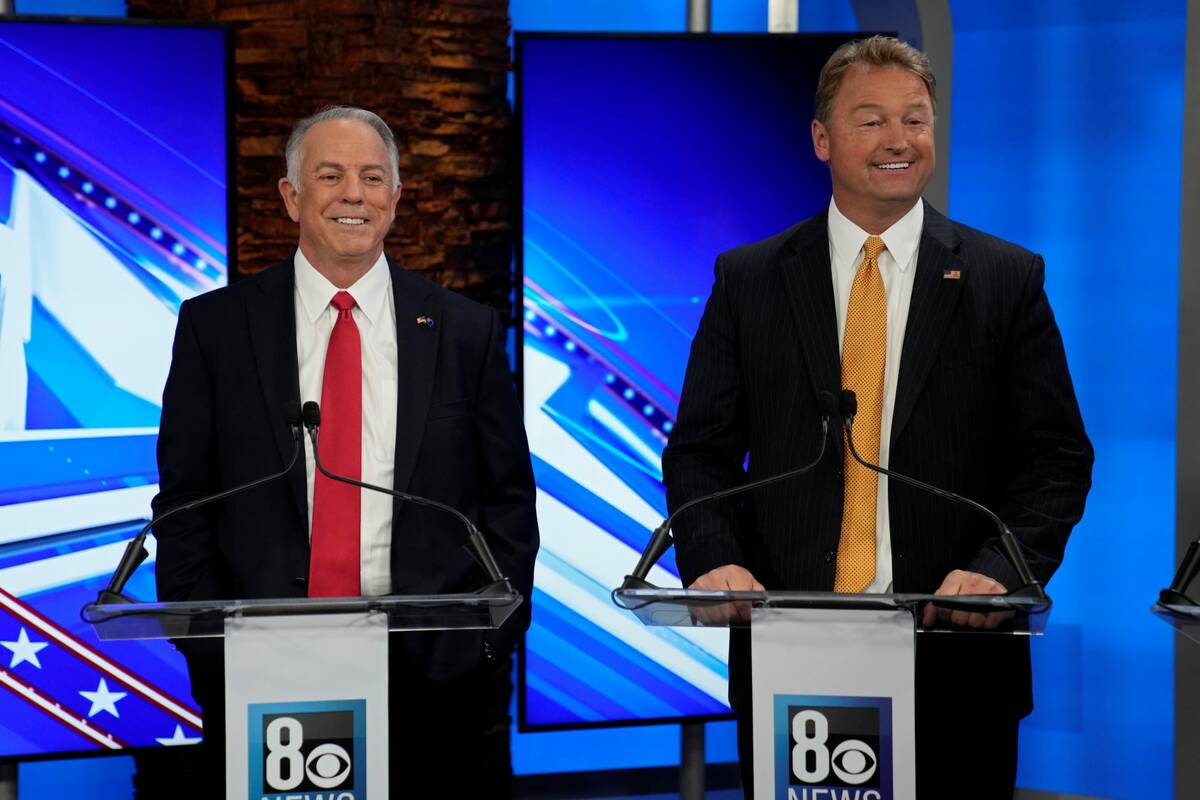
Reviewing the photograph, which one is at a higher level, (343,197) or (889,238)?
(343,197)

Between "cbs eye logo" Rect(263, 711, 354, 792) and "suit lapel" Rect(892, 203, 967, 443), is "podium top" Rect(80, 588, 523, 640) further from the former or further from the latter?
"suit lapel" Rect(892, 203, 967, 443)

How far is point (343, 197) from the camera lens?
2967 mm

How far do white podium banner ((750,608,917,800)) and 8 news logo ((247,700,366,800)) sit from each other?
0.61 m

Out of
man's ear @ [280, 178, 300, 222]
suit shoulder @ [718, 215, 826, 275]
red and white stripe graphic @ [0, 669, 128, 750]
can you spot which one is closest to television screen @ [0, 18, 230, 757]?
red and white stripe graphic @ [0, 669, 128, 750]

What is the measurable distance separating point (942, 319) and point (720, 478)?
52 centimetres

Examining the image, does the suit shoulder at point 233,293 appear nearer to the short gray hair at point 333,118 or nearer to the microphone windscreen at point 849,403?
the short gray hair at point 333,118

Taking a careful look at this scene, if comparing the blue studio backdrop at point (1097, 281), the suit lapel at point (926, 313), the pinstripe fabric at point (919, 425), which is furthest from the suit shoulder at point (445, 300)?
the blue studio backdrop at point (1097, 281)

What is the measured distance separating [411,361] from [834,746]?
1.25 meters

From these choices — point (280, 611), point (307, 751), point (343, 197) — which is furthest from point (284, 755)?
point (343, 197)

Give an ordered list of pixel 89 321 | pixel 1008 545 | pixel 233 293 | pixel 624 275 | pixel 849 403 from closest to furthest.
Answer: pixel 1008 545, pixel 849 403, pixel 233 293, pixel 89 321, pixel 624 275

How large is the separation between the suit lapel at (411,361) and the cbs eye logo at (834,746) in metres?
1.05

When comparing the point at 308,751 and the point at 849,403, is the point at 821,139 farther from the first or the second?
the point at 308,751

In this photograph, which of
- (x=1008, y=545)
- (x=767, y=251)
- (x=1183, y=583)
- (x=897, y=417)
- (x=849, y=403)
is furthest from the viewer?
(x=767, y=251)

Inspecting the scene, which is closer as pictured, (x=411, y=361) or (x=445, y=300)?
(x=411, y=361)
